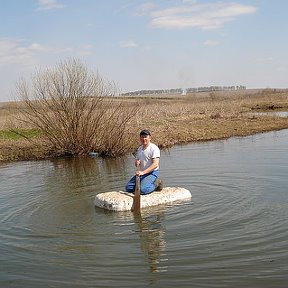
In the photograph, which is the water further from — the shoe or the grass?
the grass

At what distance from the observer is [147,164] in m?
12.1

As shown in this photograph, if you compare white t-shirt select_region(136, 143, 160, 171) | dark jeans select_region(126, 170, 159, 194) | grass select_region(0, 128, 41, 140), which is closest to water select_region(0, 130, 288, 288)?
dark jeans select_region(126, 170, 159, 194)

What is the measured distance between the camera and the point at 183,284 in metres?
7.00

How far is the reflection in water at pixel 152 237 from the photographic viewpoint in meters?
8.12

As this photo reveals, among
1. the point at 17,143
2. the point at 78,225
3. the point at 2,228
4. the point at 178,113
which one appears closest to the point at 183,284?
the point at 78,225

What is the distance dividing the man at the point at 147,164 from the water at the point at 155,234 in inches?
30.0

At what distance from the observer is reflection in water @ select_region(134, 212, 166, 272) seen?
8.12m

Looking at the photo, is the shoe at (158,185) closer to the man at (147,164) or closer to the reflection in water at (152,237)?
the man at (147,164)

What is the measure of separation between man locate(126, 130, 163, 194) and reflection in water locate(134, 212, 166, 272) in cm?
111

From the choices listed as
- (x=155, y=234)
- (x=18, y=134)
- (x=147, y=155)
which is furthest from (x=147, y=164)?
(x=18, y=134)

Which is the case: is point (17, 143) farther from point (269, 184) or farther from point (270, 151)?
point (269, 184)

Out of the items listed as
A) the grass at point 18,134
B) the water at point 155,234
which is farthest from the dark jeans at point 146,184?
the grass at point 18,134

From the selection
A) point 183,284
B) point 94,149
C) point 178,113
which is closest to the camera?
point 183,284

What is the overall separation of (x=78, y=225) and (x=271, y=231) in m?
4.28
